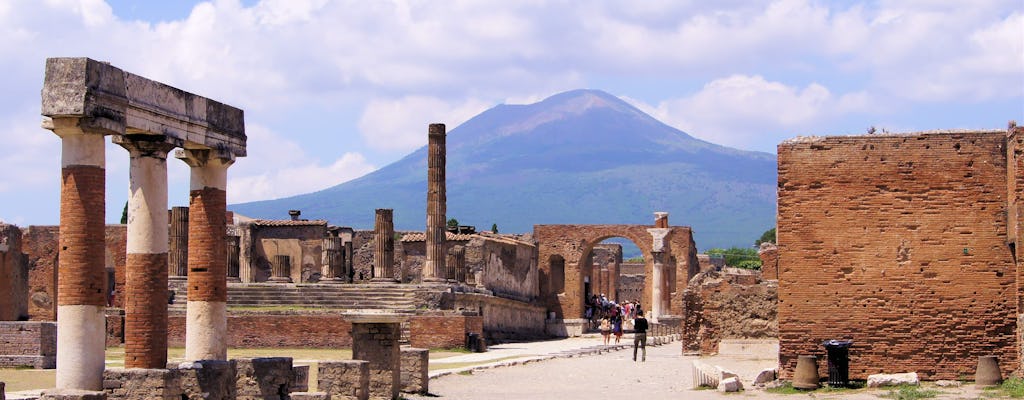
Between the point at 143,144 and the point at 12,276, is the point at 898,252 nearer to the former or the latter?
the point at 143,144

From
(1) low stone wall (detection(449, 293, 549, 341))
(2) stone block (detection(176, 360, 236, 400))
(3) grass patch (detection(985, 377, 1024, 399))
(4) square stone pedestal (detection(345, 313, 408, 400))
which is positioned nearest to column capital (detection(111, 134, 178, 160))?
(2) stone block (detection(176, 360, 236, 400))

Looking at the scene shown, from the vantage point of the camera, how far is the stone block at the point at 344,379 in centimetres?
2273

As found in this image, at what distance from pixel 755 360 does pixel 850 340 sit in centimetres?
681

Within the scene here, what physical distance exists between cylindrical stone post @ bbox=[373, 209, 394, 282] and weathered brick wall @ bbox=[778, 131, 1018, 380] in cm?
2534

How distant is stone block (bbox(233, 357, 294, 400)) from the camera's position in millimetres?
21688

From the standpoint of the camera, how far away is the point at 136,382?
19.2 metres

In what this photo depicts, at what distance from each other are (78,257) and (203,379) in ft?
8.23

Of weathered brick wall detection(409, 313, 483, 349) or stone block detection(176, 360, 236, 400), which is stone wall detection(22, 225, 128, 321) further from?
stone block detection(176, 360, 236, 400)

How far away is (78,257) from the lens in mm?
18781

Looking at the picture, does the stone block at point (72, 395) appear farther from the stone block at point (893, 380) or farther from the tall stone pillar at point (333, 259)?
the tall stone pillar at point (333, 259)

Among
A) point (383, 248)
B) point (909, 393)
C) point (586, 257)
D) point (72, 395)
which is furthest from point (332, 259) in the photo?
point (72, 395)

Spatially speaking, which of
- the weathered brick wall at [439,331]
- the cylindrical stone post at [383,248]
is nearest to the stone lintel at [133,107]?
the weathered brick wall at [439,331]

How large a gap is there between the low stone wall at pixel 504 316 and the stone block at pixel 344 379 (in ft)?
71.4

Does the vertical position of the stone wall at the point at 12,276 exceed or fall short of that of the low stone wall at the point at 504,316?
it exceeds it
